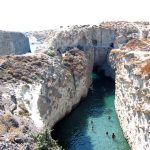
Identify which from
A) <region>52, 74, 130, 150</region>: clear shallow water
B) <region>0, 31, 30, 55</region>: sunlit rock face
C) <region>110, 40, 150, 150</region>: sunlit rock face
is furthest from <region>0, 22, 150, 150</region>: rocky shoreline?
<region>0, 31, 30, 55</region>: sunlit rock face

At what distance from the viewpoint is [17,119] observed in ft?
177

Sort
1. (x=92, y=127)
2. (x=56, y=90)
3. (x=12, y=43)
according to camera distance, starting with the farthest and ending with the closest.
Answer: (x=12, y=43), (x=56, y=90), (x=92, y=127)

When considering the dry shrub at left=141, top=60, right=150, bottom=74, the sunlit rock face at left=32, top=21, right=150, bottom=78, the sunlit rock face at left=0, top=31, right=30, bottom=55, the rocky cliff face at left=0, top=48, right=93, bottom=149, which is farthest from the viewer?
the sunlit rock face at left=0, top=31, right=30, bottom=55

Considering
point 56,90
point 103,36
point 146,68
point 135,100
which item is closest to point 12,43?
point 103,36

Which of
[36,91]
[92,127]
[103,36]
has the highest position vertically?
[36,91]

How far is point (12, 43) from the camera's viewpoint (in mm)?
163500

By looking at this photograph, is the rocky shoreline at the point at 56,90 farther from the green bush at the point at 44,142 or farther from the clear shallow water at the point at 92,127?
the clear shallow water at the point at 92,127

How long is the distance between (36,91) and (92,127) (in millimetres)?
13761

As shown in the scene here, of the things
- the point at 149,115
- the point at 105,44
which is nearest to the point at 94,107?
the point at 149,115

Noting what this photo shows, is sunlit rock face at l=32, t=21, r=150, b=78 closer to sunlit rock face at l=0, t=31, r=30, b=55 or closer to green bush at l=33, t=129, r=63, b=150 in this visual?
sunlit rock face at l=0, t=31, r=30, b=55

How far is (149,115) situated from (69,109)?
3425 centimetres

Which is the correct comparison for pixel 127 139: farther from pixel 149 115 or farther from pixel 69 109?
pixel 69 109

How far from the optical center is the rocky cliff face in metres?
52.9

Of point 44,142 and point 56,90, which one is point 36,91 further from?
point 44,142
